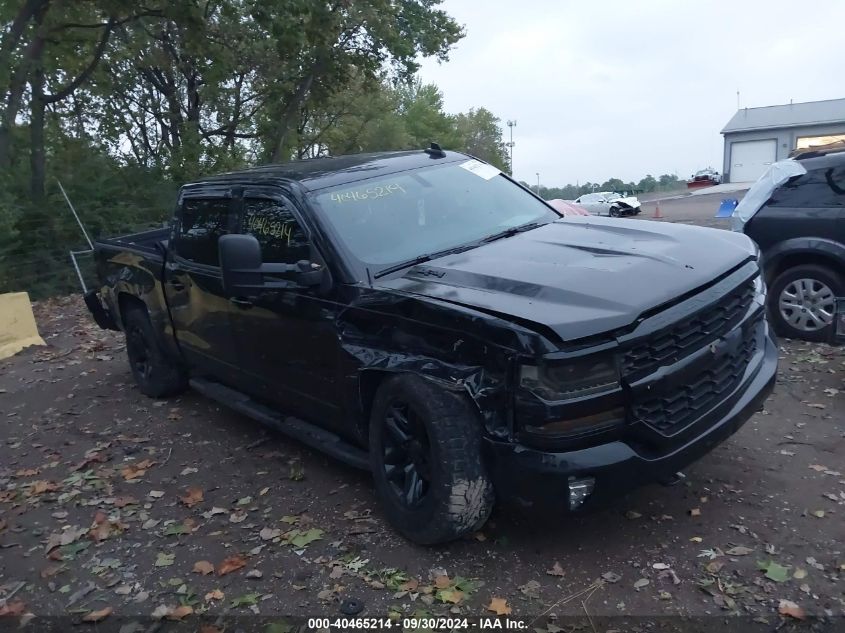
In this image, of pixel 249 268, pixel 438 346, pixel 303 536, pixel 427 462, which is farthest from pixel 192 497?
pixel 438 346

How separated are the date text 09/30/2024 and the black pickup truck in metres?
0.43

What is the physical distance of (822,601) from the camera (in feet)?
10.1

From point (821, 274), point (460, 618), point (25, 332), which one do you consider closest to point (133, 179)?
point (25, 332)

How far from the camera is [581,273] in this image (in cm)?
352

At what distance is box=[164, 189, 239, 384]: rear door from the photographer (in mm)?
5066

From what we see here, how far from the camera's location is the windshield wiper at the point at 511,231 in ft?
14.4

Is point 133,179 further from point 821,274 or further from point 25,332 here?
point 821,274

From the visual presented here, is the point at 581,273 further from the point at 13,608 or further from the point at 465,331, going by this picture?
the point at 13,608

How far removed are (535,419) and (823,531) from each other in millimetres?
1733

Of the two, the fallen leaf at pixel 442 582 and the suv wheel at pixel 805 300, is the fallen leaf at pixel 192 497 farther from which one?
the suv wheel at pixel 805 300

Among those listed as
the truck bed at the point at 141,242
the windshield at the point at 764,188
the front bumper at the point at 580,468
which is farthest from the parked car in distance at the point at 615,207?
the front bumper at the point at 580,468

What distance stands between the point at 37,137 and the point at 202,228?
13.3 m

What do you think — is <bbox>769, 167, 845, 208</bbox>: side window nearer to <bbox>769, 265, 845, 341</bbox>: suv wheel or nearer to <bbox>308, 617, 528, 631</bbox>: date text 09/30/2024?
<bbox>769, 265, 845, 341</bbox>: suv wheel

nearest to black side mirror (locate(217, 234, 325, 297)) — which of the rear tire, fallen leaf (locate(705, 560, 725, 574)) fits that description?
fallen leaf (locate(705, 560, 725, 574))
